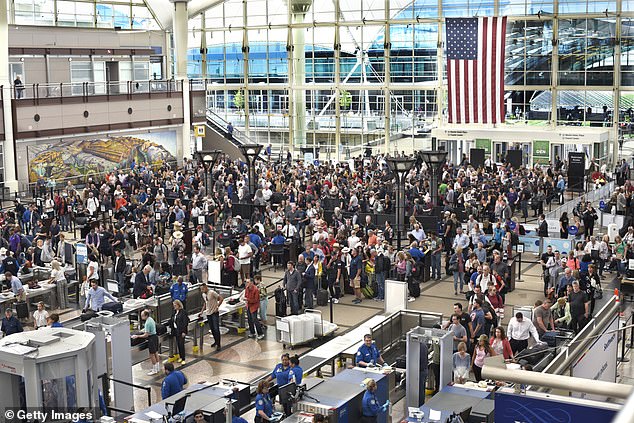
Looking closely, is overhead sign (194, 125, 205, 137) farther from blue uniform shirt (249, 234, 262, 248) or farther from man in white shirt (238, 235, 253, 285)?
man in white shirt (238, 235, 253, 285)

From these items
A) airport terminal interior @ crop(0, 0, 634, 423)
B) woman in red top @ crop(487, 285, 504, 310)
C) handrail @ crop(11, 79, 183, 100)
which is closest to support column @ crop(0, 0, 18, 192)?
airport terminal interior @ crop(0, 0, 634, 423)

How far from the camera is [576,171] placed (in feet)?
119

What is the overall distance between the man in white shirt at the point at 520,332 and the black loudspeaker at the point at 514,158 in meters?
25.6

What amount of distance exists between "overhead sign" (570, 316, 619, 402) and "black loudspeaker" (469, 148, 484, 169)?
26.1 m

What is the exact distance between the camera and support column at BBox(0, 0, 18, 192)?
34.3 m

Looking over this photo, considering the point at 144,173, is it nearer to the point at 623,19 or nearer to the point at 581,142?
the point at 581,142

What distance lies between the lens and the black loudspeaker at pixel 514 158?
3916 cm

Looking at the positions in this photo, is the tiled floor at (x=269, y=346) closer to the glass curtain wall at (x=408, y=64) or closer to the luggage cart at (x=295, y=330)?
the luggage cart at (x=295, y=330)

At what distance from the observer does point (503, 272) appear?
19.0 meters

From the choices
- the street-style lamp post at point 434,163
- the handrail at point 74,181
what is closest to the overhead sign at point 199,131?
the handrail at point 74,181

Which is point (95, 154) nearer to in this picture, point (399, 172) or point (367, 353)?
point (399, 172)

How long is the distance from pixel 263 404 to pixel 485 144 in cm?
3116

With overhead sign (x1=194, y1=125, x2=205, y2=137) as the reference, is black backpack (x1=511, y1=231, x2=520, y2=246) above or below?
below

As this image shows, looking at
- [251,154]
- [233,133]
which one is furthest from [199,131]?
[251,154]
